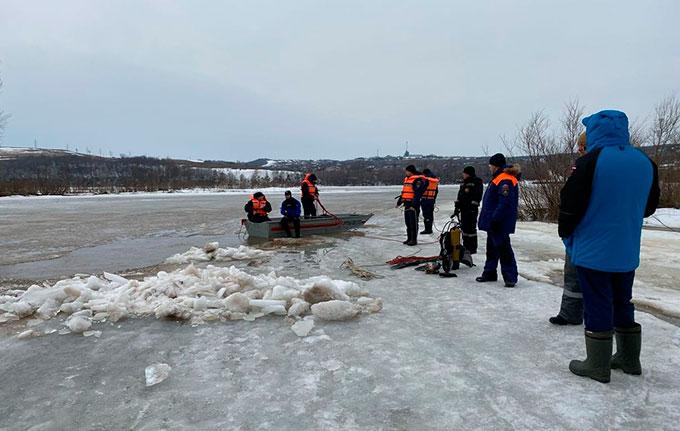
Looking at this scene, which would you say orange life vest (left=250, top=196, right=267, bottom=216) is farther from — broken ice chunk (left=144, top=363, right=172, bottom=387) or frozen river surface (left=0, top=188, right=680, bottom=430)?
broken ice chunk (left=144, top=363, right=172, bottom=387)

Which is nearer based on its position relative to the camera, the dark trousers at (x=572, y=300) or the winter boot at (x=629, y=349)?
the winter boot at (x=629, y=349)

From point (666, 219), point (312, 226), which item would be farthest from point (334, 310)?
point (666, 219)

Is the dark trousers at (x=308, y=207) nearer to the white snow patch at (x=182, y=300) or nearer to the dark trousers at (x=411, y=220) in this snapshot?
the dark trousers at (x=411, y=220)

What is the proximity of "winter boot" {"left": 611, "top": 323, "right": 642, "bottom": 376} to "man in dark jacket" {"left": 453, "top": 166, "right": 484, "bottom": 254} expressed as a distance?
417cm

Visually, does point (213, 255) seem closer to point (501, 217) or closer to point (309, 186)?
point (309, 186)

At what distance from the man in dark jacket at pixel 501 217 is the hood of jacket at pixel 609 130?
2.69m

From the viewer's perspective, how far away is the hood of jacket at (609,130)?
2818 mm

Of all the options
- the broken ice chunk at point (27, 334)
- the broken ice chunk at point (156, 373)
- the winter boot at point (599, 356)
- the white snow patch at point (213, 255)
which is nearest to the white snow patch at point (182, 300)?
the broken ice chunk at point (27, 334)

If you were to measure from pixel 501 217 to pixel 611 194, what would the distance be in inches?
110

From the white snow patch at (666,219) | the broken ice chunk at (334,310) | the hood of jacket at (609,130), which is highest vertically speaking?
the hood of jacket at (609,130)

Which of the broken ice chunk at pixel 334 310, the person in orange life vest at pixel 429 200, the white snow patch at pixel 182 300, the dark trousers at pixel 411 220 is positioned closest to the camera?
the broken ice chunk at pixel 334 310

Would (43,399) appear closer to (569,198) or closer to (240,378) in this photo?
(240,378)

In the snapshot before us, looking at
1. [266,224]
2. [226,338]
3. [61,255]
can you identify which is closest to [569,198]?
[226,338]

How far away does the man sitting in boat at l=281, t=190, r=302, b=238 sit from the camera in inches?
444
